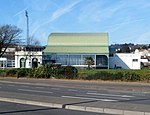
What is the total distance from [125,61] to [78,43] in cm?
1480

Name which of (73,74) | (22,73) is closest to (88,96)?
(73,74)

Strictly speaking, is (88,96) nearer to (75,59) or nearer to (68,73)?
(68,73)

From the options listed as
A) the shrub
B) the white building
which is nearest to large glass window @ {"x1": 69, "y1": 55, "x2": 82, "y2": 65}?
the white building

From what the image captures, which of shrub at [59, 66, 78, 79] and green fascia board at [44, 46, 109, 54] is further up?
green fascia board at [44, 46, 109, 54]

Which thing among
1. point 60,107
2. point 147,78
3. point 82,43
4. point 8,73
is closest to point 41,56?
point 82,43

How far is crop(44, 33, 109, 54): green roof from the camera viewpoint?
9156 centimetres

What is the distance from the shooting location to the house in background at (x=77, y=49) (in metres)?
89.2

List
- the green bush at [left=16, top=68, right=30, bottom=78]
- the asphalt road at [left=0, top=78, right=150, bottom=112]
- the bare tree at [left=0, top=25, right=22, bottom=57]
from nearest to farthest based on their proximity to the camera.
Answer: the asphalt road at [left=0, top=78, right=150, bottom=112], the green bush at [left=16, top=68, right=30, bottom=78], the bare tree at [left=0, top=25, right=22, bottom=57]

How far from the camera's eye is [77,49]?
303ft

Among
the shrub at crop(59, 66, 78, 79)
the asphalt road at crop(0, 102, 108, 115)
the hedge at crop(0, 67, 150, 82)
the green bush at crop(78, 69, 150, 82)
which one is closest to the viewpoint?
the asphalt road at crop(0, 102, 108, 115)

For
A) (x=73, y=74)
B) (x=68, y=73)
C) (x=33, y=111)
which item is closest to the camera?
(x=33, y=111)

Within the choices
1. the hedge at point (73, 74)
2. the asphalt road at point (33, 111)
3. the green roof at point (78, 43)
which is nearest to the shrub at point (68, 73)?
the hedge at point (73, 74)

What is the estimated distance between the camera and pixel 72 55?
9006cm

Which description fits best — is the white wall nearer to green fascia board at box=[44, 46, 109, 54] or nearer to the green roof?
the green roof
